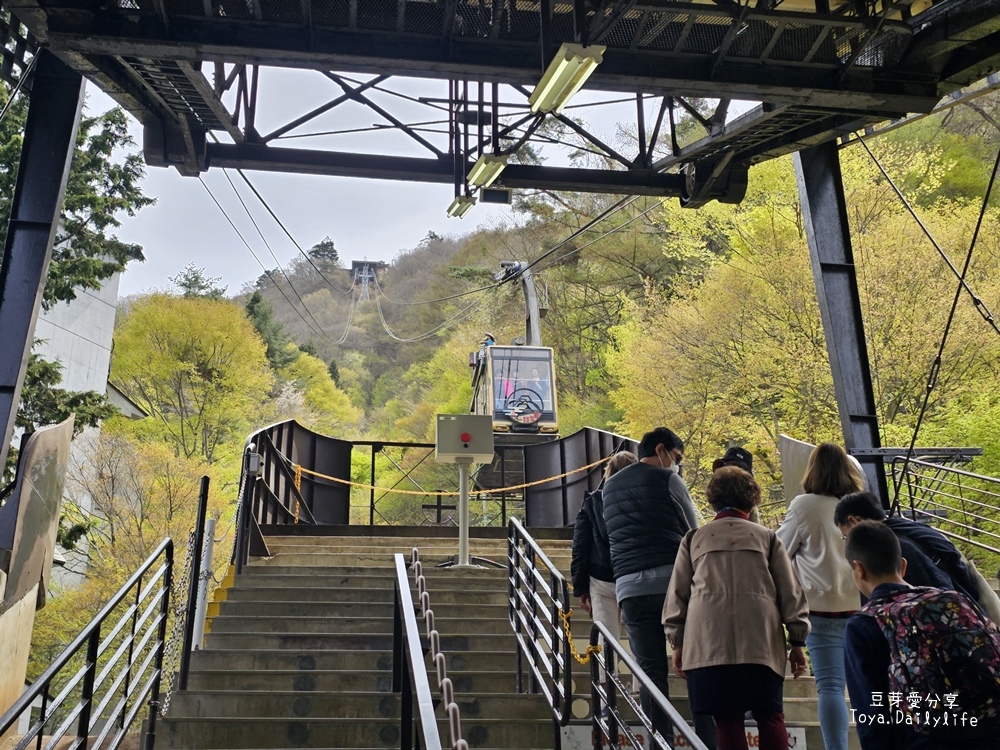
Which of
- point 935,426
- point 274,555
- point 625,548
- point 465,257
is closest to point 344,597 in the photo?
point 274,555

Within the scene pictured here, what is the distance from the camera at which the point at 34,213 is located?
Result: 7305 mm

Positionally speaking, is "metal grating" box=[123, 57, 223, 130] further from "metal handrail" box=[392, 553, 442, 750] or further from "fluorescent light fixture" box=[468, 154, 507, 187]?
"metal handrail" box=[392, 553, 442, 750]

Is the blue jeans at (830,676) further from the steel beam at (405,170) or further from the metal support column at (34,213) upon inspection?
the steel beam at (405,170)

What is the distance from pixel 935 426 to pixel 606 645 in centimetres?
1762

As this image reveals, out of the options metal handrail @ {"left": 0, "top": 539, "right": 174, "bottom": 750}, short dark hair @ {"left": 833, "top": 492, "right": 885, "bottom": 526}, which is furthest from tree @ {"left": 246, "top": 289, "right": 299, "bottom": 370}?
short dark hair @ {"left": 833, "top": 492, "right": 885, "bottom": 526}

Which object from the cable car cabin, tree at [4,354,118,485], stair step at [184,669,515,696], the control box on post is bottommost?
stair step at [184,669,515,696]

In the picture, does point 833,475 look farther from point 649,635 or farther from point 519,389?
point 519,389

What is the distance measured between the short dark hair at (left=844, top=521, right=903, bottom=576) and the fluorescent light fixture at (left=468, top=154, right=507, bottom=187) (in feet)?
22.2

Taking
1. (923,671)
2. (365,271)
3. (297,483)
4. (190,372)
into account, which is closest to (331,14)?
(923,671)

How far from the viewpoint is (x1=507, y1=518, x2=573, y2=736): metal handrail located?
5213 mm

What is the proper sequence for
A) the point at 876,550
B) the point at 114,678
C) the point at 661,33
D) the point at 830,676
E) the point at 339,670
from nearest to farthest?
the point at 876,550 < the point at 830,676 < the point at 114,678 < the point at 339,670 < the point at 661,33

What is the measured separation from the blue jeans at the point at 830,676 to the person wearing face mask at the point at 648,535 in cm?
76

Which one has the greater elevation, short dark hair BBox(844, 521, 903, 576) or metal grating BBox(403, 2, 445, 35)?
metal grating BBox(403, 2, 445, 35)

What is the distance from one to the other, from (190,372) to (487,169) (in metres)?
28.5
